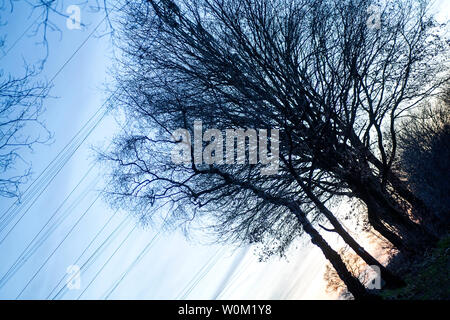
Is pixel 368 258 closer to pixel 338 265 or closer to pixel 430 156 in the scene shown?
pixel 338 265

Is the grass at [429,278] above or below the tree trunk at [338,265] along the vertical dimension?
below

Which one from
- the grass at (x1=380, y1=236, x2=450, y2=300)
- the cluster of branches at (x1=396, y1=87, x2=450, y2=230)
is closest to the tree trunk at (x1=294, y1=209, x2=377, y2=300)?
the grass at (x1=380, y1=236, x2=450, y2=300)

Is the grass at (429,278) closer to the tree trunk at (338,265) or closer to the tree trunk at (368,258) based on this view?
the tree trunk at (368,258)

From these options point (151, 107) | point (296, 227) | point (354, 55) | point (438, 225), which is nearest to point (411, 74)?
point (354, 55)

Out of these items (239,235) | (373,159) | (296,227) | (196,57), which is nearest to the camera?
(196,57)

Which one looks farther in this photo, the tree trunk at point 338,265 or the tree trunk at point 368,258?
the tree trunk at point 338,265

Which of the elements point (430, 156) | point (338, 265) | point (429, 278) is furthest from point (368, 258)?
point (430, 156)

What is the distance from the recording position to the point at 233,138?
7.36 metres

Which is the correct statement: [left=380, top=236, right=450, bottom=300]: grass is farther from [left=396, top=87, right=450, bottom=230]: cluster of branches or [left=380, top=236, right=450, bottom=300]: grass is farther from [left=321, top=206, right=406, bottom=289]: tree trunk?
[left=396, top=87, right=450, bottom=230]: cluster of branches

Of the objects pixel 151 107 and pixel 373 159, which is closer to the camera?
pixel 151 107

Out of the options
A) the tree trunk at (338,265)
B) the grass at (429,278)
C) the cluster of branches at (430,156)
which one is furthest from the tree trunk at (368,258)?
the cluster of branches at (430,156)
